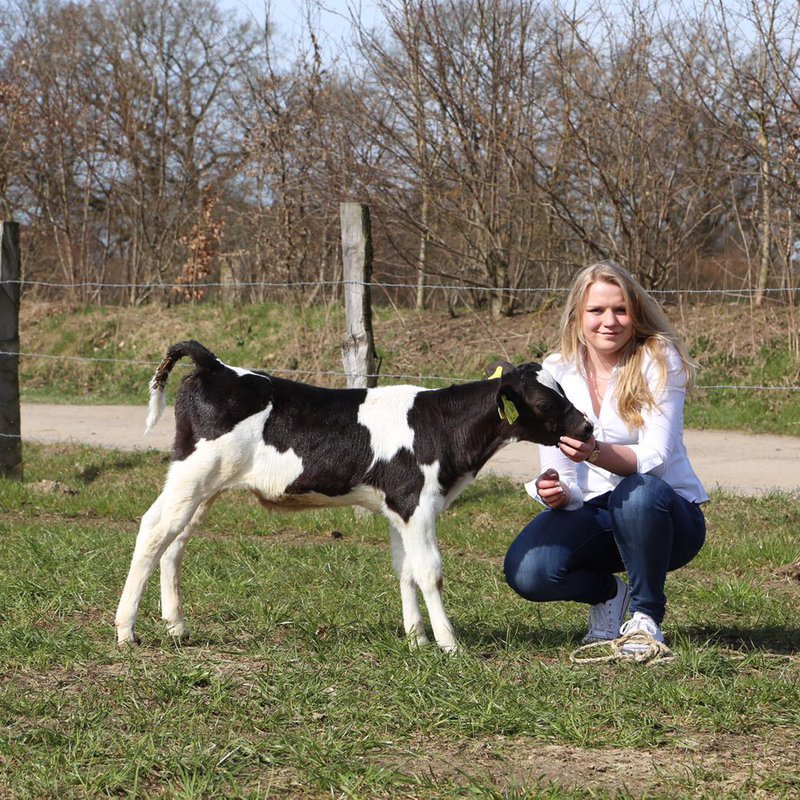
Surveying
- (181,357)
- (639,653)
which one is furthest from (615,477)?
(181,357)

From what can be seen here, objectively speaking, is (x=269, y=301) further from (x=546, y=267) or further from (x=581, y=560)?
(x=581, y=560)

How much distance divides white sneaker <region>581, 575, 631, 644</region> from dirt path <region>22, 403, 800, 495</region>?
465cm

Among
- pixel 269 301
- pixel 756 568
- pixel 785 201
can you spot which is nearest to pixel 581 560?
pixel 756 568

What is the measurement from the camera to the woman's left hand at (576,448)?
5102mm

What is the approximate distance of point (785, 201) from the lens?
45.0ft

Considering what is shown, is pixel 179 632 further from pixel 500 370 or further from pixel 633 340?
pixel 633 340

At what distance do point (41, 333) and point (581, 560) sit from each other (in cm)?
1750

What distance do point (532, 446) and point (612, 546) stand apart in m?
7.84

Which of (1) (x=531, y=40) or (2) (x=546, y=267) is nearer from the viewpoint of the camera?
(1) (x=531, y=40)

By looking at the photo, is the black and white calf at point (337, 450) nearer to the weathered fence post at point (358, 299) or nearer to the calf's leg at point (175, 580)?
the calf's leg at point (175, 580)

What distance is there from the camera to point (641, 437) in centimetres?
526

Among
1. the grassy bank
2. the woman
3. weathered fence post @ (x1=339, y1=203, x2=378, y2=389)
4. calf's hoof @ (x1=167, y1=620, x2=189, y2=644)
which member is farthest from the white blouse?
the grassy bank

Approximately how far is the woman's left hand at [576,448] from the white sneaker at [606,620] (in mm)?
788

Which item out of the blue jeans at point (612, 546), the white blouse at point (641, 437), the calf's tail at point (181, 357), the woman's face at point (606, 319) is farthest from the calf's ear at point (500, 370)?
the calf's tail at point (181, 357)
